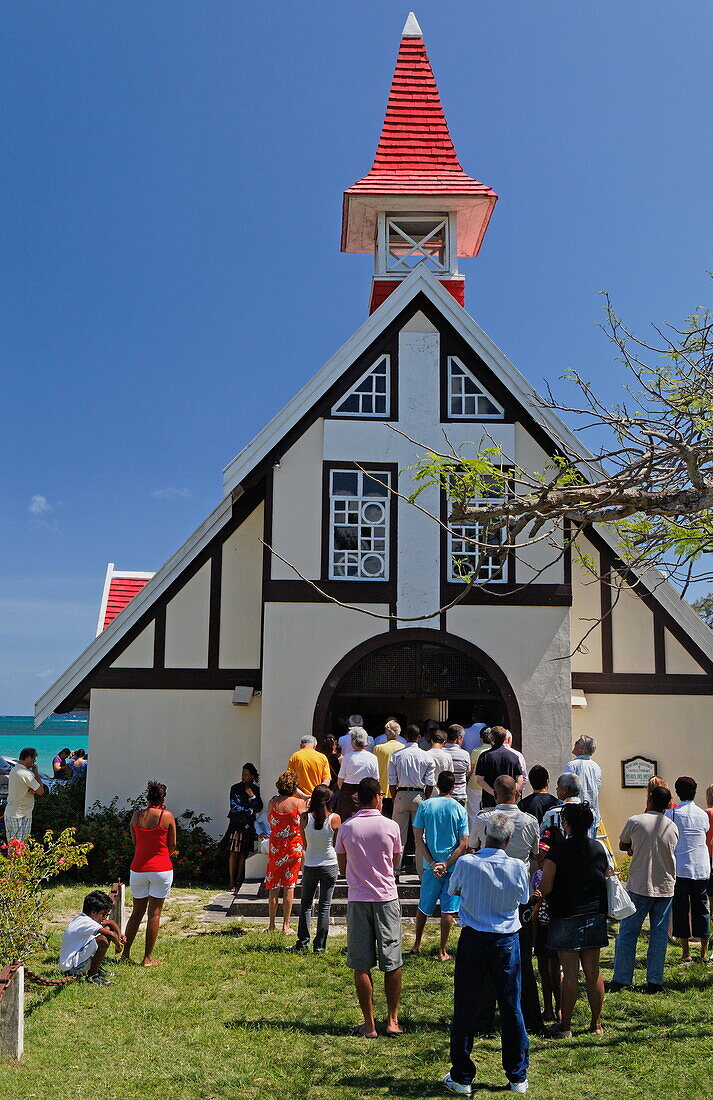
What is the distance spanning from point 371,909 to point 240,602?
7882 millimetres

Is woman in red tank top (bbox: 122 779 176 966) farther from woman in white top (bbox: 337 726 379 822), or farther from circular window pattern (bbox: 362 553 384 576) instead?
circular window pattern (bbox: 362 553 384 576)

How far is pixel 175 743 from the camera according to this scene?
14523mm

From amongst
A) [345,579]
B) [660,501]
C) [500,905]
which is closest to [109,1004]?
[500,905]

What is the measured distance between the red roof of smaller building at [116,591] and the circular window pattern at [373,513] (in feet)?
22.6

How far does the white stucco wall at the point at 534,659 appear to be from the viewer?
531 inches

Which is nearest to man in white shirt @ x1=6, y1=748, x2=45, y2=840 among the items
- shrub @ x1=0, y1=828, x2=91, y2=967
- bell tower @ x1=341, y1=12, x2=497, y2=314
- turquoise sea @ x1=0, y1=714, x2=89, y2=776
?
shrub @ x1=0, y1=828, x2=91, y2=967

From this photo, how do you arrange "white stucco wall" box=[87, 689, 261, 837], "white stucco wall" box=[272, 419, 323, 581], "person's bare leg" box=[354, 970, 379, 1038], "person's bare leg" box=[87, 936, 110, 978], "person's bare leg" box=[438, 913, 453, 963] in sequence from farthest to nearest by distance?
"white stucco wall" box=[87, 689, 261, 837]
"white stucco wall" box=[272, 419, 323, 581]
"person's bare leg" box=[438, 913, 453, 963]
"person's bare leg" box=[87, 936, 110, 978]
"person's bare leg" box=[354, 970, 379, 1038]

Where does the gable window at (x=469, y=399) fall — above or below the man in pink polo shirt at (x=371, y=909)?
above

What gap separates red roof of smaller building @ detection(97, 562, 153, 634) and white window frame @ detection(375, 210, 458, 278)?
753 centimetres

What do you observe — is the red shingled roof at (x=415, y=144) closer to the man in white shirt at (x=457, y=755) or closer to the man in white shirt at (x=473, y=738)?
the man in white shirt at (x=473, y=738)

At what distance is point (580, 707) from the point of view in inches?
567

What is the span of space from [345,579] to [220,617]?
225 centimetres

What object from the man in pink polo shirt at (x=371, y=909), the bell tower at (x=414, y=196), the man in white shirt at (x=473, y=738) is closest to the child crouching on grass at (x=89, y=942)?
the man in pink polo shirt at (x=371, y=909)

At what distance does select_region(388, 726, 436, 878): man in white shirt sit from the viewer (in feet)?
35.2
